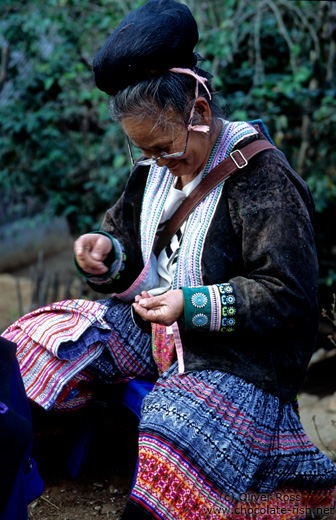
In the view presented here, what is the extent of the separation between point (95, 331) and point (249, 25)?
3103 millimetres

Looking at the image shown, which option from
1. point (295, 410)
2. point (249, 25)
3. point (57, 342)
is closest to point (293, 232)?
point (295, 410)

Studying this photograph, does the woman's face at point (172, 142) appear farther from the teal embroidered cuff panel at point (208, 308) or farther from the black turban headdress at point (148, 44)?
the teal embroidered cuff panel at point (208, 308)

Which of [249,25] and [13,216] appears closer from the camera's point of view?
[249,25]

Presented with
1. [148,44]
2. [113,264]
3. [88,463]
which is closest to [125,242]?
[113,264]

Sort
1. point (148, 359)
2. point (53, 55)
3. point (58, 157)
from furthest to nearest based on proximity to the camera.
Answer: point (58, 157) < point (53, 55) < point (148, 359)

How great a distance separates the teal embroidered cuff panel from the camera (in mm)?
1915

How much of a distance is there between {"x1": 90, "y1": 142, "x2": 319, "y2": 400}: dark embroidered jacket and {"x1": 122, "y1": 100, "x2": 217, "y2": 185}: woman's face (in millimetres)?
162

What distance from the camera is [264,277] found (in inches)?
76.4

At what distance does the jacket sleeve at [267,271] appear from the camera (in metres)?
1.92

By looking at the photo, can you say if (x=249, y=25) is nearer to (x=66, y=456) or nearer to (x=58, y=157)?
(x=58, y=157)

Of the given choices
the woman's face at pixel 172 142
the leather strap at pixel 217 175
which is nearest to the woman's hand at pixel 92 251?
the leather strap at pixel 217 175

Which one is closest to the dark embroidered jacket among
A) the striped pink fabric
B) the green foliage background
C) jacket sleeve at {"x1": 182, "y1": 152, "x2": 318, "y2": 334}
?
jacket sleeve at {"x1": 182, "y1": 152, "x2": 318, "y2": 334}

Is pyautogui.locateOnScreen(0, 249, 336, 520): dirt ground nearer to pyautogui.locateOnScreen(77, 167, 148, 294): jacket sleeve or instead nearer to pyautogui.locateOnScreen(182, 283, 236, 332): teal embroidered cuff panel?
pyautogui.locateOnScreen(77, 167, 148, 294): jacket sleeve

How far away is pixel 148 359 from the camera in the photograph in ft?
7.98
